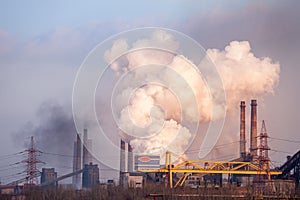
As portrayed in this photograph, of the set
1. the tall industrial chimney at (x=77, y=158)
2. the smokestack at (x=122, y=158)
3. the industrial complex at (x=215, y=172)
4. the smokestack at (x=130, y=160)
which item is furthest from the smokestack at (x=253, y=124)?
the tall industrial chimney at (x=77, y=158)

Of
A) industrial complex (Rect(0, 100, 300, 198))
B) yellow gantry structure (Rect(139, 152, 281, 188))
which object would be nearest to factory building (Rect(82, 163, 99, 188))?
industrial complex (Rect(0, 100, 300, 198))

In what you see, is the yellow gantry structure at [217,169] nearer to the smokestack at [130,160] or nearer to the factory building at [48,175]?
the smokestack at [130,160]

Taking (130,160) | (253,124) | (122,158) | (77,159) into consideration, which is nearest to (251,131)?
(253,124)

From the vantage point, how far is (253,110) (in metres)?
46.6

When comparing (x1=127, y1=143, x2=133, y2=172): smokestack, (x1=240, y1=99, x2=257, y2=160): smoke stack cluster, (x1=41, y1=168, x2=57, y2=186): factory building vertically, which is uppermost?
(x1=240, y1=99, x2=257, y2=160): smoke stack cluster

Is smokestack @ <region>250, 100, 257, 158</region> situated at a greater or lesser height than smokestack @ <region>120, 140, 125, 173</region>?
greater

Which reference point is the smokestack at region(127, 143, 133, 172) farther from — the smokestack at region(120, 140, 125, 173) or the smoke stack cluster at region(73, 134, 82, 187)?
the smoke stack cluster at region(73, 134, 82, 187)

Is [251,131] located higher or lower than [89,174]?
higher

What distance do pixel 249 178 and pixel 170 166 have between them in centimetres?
680

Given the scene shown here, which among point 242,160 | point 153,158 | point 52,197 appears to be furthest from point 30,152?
point 242,160

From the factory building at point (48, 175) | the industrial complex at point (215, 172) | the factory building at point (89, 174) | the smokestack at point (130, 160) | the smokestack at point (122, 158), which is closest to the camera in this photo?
the industrial complex at point (215, 172)

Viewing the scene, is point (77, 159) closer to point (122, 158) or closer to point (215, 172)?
point (122, 158)

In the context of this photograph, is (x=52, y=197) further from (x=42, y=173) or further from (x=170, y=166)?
(x=42, y=173)

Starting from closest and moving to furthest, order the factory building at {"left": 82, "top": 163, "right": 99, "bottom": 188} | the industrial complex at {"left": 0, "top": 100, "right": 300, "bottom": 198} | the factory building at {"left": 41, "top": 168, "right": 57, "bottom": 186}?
1. the industrial complex at {"left": 0, "top": 100, "right": 300, "bottom": 198}
2. the factory building at {"left": 82, "top": 163, "right": 99, "bottom": 188}
3. the factory building at {"left": 41, "top": 168, "right": 57, "bottom": 186}
